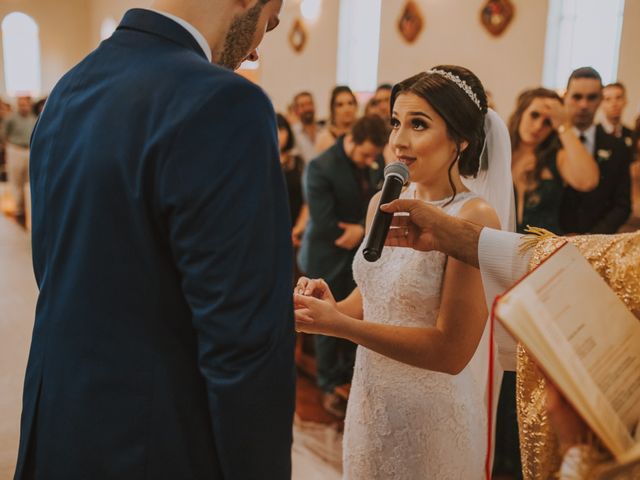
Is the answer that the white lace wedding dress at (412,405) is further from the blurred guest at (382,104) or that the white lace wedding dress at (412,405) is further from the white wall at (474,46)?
the white wall at (474,46)

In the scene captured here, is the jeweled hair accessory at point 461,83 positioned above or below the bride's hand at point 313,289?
above

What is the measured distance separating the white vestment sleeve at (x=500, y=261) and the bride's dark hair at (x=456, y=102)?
470 mm

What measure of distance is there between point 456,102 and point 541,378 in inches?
37.7

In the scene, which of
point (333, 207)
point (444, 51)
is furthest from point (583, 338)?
point (444, 51)

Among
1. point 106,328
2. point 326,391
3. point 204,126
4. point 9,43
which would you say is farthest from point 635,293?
point 9,43

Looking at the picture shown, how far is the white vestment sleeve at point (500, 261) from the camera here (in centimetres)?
147

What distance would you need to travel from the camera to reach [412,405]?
1944 millimetres

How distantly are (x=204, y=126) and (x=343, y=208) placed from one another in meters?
3.24

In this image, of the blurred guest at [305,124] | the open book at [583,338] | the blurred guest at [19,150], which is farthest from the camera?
the blurred guest at [19,150]

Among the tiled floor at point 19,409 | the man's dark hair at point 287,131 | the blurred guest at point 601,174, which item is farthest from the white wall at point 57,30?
the blurred guest at point 601,174

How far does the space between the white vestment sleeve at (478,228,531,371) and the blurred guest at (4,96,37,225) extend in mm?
10975

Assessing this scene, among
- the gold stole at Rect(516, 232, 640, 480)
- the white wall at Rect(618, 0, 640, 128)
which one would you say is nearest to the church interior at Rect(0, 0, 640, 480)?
the white wall at Rect(618, 0, 640, 128)

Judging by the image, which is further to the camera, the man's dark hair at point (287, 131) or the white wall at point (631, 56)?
the white wall at point (631, 56)

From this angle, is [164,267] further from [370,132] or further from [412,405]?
[370,132]
